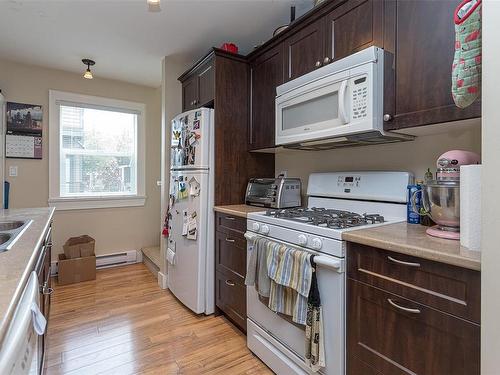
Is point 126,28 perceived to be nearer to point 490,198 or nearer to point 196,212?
point 196,212

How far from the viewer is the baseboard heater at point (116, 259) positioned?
3416 mm

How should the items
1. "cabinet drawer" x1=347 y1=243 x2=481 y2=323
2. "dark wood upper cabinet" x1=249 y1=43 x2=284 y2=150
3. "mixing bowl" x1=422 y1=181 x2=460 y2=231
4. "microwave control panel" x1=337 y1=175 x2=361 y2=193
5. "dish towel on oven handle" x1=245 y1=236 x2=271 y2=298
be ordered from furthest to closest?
"dark wood upper cabinet" x1=249 y1=43 x2=284 y2=150 < "microwave control panel" x1=337 y1=175 x2=361 y2=193 < "dish towel on oven handle" x1=245 y1=236 x2=271 y2=298 < "mixing bowl" x1=422 y1=181 x2=460 y2=231 < "cabinet drawer" x1=347 y1=243 x2=481 y2=323

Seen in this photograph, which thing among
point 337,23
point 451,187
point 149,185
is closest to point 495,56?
point 451,187

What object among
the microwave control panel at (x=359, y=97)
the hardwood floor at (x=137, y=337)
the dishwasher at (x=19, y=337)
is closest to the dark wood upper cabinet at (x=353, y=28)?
the microwave control panel at (x=359, y=97)

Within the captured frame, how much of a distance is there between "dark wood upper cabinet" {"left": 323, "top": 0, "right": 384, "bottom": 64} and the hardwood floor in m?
1.93

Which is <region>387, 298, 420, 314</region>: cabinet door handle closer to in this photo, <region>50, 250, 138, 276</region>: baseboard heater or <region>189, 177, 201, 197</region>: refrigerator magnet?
<region>189, 177, 201, 197</region>: refrigerator magnet

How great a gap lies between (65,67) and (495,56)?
12.2 feet

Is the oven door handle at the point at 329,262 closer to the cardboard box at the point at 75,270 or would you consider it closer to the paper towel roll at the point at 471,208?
the paper towel roll at the point at 471,208

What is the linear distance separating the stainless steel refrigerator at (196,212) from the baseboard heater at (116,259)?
1.48 m

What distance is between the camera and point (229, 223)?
210cm

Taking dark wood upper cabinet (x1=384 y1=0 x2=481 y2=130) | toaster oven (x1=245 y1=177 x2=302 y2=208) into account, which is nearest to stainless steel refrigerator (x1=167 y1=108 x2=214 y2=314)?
toaster oven (x1=245 y1=177 x2=302 y2=208)

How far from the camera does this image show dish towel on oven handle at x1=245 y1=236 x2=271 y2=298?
62.0 inches

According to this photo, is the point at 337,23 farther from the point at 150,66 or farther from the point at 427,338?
the point at 150,66

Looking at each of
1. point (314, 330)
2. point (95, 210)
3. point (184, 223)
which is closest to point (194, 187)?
point (184, 223)
